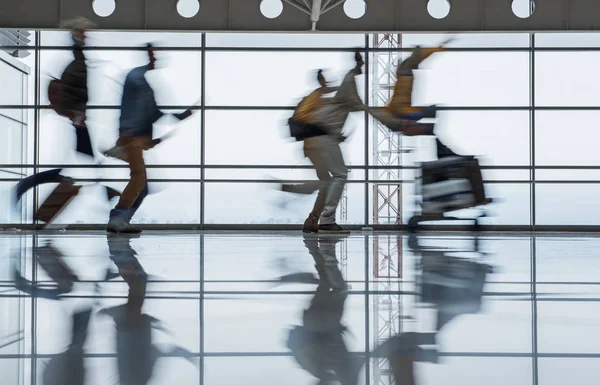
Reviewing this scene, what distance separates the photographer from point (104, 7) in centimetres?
1308

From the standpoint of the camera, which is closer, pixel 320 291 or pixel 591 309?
pixel 591 309

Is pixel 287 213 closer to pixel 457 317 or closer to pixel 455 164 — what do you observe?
pixel 455 164

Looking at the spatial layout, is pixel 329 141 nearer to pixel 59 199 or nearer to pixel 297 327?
pixel 59 199

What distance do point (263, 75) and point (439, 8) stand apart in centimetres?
357

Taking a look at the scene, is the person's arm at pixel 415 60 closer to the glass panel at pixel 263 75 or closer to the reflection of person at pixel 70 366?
the reflection of person at pixel 70 366

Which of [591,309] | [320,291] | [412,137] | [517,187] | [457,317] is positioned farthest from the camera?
[517,187]

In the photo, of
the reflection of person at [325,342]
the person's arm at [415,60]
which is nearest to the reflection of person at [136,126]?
the person's arm at [415,60]

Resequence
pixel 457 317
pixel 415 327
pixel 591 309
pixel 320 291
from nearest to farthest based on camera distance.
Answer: pixel 415 327, pixel 457 317, pixel 591 309, pixel 320 291

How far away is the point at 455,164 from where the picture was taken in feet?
24.1

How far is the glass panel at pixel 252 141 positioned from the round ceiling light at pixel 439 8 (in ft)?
7.92

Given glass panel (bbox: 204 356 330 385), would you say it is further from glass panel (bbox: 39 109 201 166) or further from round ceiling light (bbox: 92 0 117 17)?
round ceiling light (bbox: 92 0 117 17)

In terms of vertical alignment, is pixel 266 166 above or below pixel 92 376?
above

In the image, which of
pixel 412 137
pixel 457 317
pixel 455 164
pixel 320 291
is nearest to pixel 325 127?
pixel 412 137

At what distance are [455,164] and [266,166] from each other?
6.20 m
